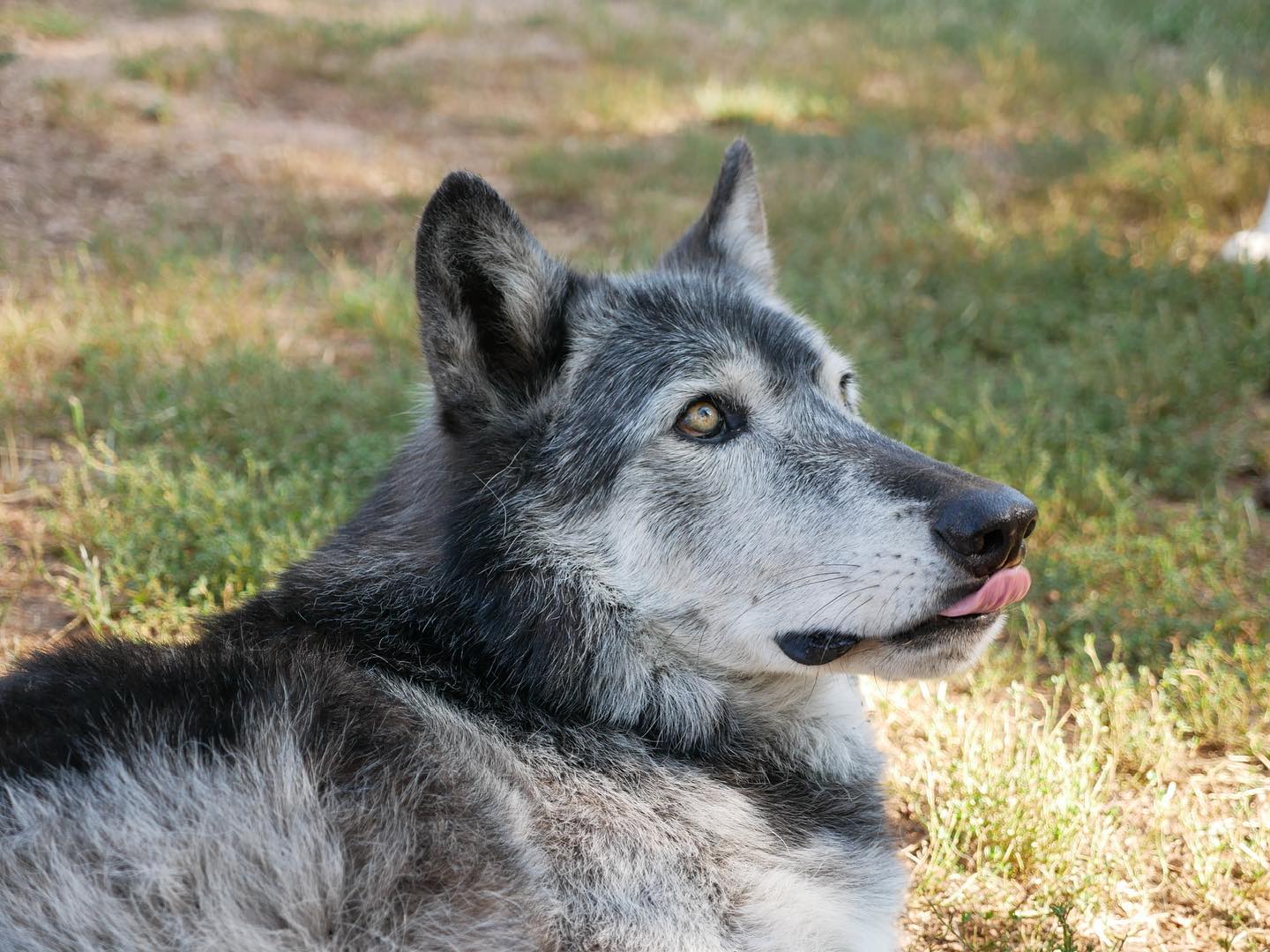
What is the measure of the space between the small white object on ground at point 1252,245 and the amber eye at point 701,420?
5.22 meters

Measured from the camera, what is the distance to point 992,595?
2.54 m

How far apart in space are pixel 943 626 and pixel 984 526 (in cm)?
27

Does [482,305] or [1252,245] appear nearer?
[482,305]

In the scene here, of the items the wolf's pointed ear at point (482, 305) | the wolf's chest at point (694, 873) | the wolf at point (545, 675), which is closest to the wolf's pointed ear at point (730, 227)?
the wolf at point (545, 675)

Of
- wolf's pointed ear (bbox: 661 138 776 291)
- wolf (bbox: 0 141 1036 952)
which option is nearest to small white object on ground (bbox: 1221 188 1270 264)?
wolf's pointed ear (bbox: 661 138 776 291)

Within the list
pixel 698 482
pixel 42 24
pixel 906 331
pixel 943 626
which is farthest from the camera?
pixel 42 24

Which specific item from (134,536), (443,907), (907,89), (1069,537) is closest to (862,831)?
(443,907)

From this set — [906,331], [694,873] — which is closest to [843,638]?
[694,873]

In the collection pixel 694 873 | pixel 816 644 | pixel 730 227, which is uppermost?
pixel 730 227

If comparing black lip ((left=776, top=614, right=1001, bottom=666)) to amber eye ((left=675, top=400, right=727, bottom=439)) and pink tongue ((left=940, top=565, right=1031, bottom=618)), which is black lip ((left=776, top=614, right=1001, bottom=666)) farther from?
amber eye ((left=675, top=400, right=727, bottom=439))

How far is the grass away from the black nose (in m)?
1.06

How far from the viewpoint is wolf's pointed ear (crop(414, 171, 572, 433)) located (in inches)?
109

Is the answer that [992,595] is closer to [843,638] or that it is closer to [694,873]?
[843,638]

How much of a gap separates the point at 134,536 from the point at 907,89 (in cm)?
976
